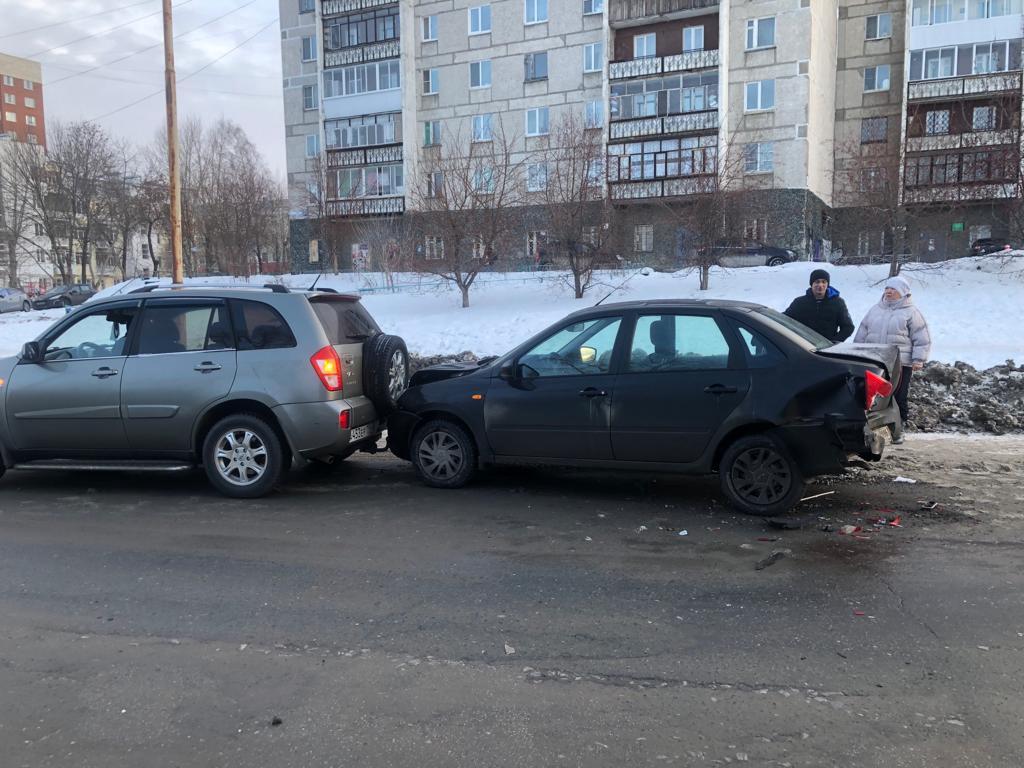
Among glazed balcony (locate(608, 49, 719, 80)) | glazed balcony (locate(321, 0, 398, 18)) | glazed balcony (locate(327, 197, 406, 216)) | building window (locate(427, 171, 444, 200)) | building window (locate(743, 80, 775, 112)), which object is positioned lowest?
building window (locate(427, 171, 444, 200))

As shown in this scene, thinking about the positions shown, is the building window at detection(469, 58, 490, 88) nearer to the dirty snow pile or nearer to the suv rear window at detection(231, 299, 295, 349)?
the dirty snow pile

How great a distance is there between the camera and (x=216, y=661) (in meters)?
3.87

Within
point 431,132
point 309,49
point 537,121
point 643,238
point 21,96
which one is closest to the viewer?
point 643,238

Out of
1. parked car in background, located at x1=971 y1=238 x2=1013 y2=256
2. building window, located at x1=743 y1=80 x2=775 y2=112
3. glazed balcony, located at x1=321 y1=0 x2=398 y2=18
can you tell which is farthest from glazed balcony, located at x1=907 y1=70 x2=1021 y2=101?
glazed balcony, located at x1=321 y1=0 x2=398 y2=18

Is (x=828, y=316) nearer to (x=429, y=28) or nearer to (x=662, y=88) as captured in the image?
(x=662, y=88)

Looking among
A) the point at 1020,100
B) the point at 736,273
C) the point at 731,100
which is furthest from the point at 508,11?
the point at 1020,100

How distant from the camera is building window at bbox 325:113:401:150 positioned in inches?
1841

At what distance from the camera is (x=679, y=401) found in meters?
6.18

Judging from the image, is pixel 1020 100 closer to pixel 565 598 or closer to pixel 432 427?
pixel 432 427

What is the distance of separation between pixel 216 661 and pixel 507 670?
1.42 metres

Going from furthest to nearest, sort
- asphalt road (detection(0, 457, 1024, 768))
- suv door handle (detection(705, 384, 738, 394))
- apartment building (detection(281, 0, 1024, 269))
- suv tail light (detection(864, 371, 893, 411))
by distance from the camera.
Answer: apartment building (detection(281, 0, 1024, 269)) → suv door handle (detection(705, 384, 738, 394)) → suv tail light (detection(864, 371, 893, 411)) → asphalt road (detection(0, 457, 1024, 768))

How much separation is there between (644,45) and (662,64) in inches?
97.1

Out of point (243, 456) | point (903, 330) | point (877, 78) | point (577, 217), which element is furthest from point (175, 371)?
point (877, 78)

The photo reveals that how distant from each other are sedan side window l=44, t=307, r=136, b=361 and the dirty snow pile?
8634mm
